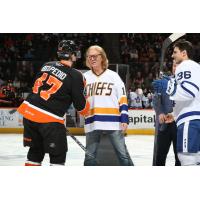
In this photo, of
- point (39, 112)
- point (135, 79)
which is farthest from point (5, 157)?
point (135, 79)

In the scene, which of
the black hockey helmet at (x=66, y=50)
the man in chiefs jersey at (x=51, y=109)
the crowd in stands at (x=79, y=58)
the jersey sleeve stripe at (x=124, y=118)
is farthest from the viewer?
the crowd in stands at (x=79, y=58)

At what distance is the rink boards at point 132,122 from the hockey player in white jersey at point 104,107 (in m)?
6.67

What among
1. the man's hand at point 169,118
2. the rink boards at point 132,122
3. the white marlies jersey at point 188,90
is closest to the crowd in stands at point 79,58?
the rink boards at point 132,122

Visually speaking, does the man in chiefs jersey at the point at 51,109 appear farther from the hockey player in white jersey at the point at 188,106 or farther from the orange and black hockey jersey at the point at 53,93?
the hockey player in white jersey at the point at 188,106

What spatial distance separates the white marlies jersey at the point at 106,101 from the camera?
14.5ft

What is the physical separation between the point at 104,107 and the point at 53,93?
816 mm

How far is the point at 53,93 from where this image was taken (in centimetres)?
371

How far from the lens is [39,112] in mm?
3730

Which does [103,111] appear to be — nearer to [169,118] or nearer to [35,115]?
[169,118]

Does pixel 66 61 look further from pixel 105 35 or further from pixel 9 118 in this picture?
pixel 105 35

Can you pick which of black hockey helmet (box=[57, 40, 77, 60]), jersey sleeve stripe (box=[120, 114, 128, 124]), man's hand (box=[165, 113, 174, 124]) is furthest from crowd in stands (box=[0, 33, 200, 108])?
black hockey helmet (box=[57, 40, 77, 60])

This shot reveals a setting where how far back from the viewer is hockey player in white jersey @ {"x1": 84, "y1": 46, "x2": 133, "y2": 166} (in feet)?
14.4

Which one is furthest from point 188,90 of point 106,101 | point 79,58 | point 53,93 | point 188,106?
point 79,58

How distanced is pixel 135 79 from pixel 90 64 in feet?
24.8
